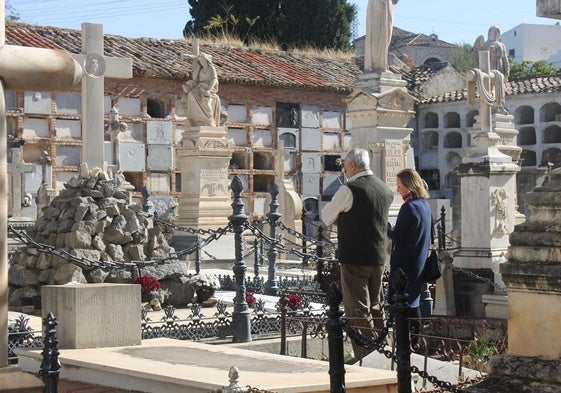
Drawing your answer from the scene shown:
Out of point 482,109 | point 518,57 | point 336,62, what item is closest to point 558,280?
point 482,109

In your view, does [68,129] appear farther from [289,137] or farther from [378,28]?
[378,28]

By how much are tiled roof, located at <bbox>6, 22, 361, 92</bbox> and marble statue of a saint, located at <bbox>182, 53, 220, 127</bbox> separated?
10.4m

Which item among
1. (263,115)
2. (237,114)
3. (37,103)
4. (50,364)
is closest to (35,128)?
(37,103)

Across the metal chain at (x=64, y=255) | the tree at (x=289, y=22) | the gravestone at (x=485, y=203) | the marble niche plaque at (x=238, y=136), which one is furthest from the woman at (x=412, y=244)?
the tree at (x=289, y=22)

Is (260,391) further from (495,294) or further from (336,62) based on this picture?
(336,62)

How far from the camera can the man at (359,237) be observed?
888 centimetres

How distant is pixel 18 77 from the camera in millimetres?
5559

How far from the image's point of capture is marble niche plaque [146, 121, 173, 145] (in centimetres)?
3681

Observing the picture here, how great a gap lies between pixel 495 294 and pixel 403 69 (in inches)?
1338

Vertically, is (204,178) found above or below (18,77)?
above

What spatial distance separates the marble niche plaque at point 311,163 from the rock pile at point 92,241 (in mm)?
26306

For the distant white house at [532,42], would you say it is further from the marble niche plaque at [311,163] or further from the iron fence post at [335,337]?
the iron fence post at [335,337]

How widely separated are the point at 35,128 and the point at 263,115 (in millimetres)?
8334

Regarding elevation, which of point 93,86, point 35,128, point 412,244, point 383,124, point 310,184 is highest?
point 35,128
